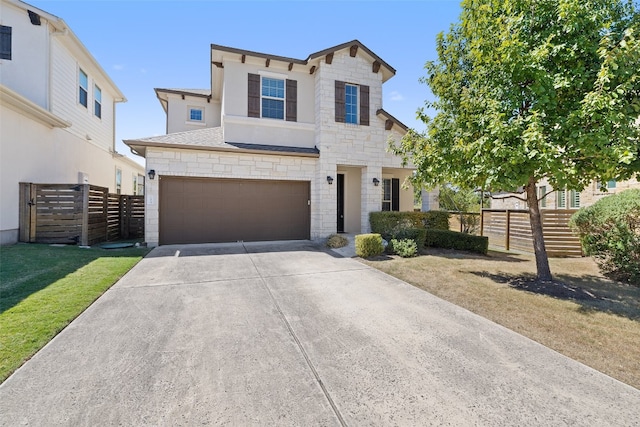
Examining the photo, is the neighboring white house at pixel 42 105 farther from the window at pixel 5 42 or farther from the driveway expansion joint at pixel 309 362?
the driveway expansion joint at pixel 309 362

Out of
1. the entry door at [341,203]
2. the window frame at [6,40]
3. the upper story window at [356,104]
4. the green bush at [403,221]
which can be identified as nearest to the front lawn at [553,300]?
the green bush at [403,221]

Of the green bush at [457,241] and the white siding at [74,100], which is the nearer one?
the green bush at [457,241]

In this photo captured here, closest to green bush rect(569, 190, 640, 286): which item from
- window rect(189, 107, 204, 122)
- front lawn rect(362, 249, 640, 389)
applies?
front lawn rect(362, 249, 640, 389)

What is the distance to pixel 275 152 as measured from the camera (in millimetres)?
10719

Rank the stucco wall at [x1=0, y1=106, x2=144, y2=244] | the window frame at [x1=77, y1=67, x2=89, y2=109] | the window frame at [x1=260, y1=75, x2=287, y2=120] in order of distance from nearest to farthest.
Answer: the stucco wall at [x1=0, y1=106, x2=144, y2=244] → the window frame at [x1=260, y1=75, x2=287, y2=120] → the window frame at [x1=77, y1=67, x2=89, y2=109]

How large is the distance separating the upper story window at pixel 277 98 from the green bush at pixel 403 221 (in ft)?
17.7

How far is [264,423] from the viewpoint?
7.10ft

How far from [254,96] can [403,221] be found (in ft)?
25.2

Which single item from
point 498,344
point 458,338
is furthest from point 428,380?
point 498,344

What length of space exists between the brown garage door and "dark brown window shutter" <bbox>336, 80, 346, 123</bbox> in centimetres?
310

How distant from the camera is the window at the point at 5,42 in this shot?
32.6 ft

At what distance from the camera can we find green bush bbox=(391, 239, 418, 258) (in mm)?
8484

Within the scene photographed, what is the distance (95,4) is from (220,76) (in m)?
4.61

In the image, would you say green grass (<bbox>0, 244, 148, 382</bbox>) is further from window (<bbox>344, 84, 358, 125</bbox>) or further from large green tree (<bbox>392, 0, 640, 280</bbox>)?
window (<bbox>344, 84, 358, 125</bbox>)
